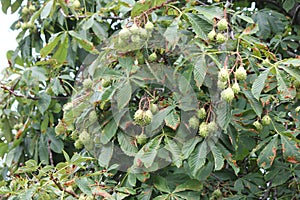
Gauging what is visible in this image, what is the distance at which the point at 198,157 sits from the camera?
1.64 metres

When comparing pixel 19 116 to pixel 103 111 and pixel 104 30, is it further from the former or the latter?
pixel 103 111

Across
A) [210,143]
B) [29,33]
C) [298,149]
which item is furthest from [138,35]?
[29,33]

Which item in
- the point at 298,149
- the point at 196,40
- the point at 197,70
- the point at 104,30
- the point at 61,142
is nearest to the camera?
the point at 197,70

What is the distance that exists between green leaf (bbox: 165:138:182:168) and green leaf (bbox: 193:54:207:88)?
0.70 ft

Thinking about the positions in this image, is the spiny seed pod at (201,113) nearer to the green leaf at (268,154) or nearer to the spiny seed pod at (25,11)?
the green leaf at (268,154)

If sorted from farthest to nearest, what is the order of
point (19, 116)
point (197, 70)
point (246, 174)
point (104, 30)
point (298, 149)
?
point (19, 116) < point (104, 30) < point (246, 174) < point (298, 149) < point (197, 70)

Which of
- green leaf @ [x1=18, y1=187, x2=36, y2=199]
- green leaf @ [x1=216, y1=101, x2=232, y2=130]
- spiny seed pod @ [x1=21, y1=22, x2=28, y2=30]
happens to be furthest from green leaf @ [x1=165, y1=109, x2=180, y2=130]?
spiny seed pod @ [x1=21, y1=22, x2=28, y2=30]

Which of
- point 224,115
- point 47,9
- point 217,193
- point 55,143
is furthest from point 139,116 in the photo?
point 55,143

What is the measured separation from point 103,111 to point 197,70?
36 cm

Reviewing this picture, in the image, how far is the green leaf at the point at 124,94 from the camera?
164 cm

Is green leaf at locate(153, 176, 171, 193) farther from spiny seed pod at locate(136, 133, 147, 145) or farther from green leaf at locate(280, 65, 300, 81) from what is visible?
green leaf at locate(280, 65, 300, 81)

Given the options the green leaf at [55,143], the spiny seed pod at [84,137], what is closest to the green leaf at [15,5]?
the green leaf at [55,143]

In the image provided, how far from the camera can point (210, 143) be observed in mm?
1674

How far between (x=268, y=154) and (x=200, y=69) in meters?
0.45
